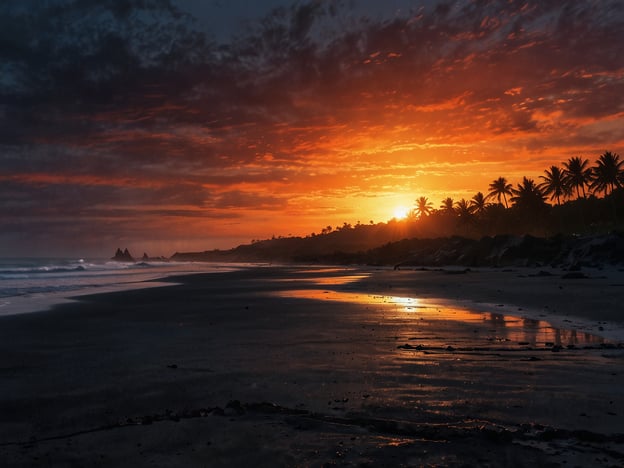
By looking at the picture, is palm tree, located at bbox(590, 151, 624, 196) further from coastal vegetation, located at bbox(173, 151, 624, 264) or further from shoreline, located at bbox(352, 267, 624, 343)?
shoreline, located at bbox(352, 267, 624, 343)

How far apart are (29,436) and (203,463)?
8.08ft

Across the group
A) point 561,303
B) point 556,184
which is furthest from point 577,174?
point 561,303

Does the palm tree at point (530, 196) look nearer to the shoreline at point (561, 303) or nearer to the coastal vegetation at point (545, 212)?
the coastal vegetation at point (545, 212)

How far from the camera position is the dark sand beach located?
477 centimetres

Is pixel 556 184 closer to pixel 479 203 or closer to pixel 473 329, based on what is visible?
pixel 479 203

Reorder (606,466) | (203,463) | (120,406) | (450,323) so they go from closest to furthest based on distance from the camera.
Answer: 1. (606,466)
2. (203,463)
3. (120,406)
4. (450,323)

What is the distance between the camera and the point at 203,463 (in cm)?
453

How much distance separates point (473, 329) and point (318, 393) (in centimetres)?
743

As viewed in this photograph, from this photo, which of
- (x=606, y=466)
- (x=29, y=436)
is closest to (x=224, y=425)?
(x=29, y=436)

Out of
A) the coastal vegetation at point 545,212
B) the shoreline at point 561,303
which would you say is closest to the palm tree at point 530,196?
the coastal vegetation at point 545,212

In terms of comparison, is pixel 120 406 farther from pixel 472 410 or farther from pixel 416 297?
pixel 416 297

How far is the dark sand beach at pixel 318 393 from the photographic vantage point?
4.77 metres

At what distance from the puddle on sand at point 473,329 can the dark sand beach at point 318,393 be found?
0.08 metres

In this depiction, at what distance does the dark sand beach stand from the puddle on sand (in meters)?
0.08
